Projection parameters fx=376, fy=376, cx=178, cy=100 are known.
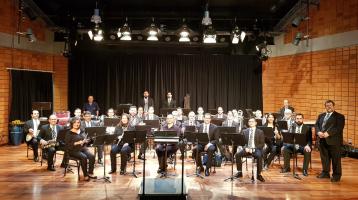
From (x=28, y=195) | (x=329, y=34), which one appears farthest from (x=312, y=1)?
(x=28, y=195)

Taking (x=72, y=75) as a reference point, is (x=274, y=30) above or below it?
above

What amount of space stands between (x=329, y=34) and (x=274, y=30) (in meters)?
3.31

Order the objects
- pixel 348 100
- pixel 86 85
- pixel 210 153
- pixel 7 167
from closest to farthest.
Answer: pixel 210 153
pixel 7 167
pixel 348 100
pixel 86 85

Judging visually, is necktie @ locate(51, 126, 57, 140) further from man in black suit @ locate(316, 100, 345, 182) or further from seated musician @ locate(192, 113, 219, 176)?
man in black suit @ locate(316, 100, 345, 182)

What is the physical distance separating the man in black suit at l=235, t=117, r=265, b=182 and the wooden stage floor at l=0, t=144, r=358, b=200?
14.1 inches

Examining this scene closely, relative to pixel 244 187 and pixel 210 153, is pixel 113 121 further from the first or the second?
pixel 244 187

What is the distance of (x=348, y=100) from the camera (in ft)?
41.3

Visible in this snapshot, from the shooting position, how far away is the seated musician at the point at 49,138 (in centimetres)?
1005

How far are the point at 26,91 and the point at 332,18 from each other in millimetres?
11862

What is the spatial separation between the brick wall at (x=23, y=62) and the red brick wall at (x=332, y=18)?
10.8 metres

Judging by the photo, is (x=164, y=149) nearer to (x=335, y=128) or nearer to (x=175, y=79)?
(x=335, y=128)

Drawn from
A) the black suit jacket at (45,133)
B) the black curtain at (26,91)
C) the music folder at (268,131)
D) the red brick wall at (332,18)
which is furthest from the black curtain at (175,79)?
the music folder at (268,131)

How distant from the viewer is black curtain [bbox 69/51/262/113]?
17750mm

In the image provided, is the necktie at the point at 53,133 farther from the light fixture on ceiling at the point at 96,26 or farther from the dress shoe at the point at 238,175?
the dress shoe at the point at 238,175
